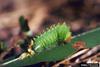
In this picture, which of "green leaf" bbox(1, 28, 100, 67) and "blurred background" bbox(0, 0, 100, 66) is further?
"blurred background" bbox(0, 0, 100, 66)

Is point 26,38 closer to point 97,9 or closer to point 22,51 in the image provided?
point 22,51

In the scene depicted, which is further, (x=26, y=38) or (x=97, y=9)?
(x=97, y=9)

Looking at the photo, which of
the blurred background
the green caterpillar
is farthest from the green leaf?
the blurred background

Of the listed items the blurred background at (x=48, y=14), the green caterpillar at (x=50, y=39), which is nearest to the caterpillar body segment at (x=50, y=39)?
the green caterpillar at (x=50, y=39)

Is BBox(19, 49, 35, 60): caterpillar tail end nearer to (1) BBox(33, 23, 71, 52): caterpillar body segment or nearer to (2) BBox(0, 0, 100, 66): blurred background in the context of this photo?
(1) BBox(33, 23, 71, 52): caterpillar body segment

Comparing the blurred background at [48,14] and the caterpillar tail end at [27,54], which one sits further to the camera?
the blurred background at [48,14]

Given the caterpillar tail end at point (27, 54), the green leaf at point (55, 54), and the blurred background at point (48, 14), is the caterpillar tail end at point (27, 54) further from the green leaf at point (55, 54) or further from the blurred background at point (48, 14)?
the blurred background at point (48, 14)

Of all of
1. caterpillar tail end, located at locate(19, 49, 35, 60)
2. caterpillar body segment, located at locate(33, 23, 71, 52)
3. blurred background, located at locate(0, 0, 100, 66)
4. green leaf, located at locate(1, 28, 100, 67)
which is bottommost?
green leaf, located at locate(1, 28, 100, 67)

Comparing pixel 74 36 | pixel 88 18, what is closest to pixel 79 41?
pixel 74 36

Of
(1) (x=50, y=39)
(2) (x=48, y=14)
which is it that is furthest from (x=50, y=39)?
(2) (x=48, y=14)
